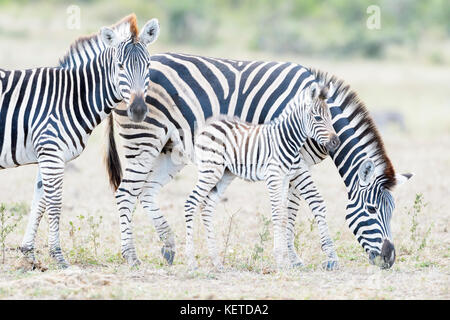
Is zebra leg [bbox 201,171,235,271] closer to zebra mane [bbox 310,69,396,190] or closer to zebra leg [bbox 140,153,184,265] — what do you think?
zebra leg [bbox 140,153,184,265]

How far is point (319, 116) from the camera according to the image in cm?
782

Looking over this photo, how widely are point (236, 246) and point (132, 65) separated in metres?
2.74

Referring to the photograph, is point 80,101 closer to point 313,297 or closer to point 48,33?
point 313,297

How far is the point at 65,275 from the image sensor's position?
22.1ft

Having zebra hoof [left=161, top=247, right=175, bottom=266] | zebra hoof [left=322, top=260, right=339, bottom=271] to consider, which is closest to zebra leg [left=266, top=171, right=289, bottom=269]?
zebra hoof [left=322, top=260, right=339, bottom=271]

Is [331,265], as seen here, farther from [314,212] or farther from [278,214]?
[278,214]

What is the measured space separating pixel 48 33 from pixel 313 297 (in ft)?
81.5

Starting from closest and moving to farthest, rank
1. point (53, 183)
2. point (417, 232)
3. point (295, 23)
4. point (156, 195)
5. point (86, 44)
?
point (53, 183)
point (86, 44)
point (156, 195)
point (417, 232)
point (295, 23)

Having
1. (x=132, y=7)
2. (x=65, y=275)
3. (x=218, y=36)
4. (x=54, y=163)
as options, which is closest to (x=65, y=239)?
(x=54, y=163)

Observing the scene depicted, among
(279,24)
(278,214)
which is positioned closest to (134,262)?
(278,214)

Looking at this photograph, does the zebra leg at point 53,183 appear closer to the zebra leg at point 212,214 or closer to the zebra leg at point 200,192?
the zebra leg at point 200,192

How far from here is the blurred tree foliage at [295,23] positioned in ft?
114

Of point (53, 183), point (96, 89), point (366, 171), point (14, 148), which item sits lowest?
point (53, 183)
